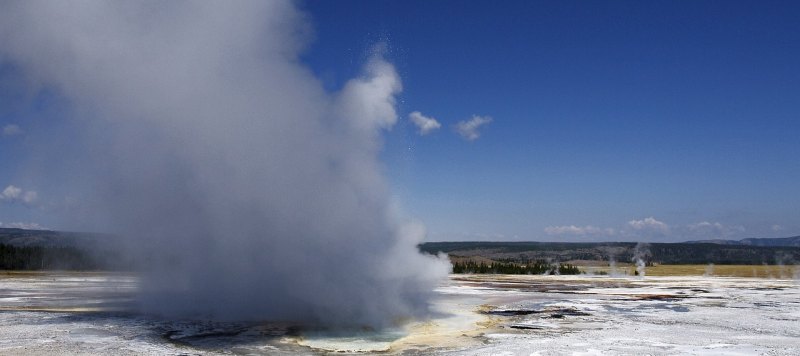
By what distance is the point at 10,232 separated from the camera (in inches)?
7215

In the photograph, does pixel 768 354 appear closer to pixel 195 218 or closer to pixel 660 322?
pixel 660 322

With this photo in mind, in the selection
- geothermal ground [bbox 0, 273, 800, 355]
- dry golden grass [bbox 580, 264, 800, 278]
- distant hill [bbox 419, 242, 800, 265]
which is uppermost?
distant hill [bbox 419, 242, 800, 265]

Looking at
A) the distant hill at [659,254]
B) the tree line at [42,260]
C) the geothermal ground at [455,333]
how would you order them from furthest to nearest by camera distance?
1. the distant hill at [659,254]
2. the tree line at [42,260]
3. the geothermal ground at [455,333]

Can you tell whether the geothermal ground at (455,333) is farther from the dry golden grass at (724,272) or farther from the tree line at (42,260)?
the tree line at (42,260)

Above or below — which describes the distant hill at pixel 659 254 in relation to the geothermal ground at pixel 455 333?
above

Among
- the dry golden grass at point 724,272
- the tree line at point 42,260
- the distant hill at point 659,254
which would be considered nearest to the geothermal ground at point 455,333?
the dry golden grass at point 724,272

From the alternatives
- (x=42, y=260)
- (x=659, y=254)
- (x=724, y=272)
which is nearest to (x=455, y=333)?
(x=724, y=272)

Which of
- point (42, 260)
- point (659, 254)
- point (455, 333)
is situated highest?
point (659, 254)

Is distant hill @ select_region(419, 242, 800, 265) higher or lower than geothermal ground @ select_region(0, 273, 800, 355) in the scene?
higher

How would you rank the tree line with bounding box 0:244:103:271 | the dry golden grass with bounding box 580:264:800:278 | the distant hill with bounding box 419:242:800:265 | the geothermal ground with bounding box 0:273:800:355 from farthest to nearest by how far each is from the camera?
the distant hill with bounding box 419:242:800:265 < the tree line with bounding box 0:244:103:271 < the dry golden grass with bounding box 580:264:800:278 < the geothermal ground with bounding box 0:273:800:355

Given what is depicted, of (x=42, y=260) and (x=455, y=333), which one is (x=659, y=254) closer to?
(x=42, y=260)

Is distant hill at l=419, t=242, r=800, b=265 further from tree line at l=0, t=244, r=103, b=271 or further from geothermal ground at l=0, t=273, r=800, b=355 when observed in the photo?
geothermal ground at l=0, t=273, r=800, b=355

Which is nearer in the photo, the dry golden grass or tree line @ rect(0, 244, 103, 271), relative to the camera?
the dry golden grass

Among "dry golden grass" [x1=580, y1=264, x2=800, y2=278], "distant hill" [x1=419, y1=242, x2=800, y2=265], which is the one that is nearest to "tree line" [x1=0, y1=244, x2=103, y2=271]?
"dry golden grass" [x1=580, y1=264, x2=800, y2=278]
